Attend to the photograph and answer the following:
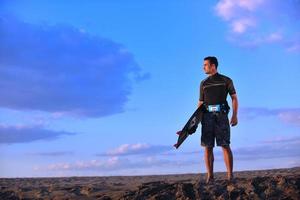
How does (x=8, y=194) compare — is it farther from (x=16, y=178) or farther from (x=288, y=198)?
(x=16, y=178)

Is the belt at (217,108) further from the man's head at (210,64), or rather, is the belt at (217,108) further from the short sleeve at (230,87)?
the man's head at (210,64)

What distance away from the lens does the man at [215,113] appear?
8.05 m

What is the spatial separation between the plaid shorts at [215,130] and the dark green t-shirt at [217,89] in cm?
25

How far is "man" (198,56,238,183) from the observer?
805 cm

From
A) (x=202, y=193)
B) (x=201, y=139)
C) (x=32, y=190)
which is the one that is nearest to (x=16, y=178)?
(x=32, y=190)

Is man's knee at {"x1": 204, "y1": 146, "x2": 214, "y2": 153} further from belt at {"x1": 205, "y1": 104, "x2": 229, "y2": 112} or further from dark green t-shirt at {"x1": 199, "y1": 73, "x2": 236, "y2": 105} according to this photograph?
dark green t-shirt at {"x1": 199, "y1": 73, "x2": 236, "y2": 105}

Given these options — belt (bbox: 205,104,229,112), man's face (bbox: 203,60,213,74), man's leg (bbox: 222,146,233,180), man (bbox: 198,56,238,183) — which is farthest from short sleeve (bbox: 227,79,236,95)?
man's leg (bbox: 222,146,233,180)

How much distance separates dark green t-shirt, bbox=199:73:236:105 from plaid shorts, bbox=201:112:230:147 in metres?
0.25

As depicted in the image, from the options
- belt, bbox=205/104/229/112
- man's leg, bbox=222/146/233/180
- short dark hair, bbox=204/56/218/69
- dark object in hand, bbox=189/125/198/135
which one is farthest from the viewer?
dark object in hand, bbox=189/125/198/135

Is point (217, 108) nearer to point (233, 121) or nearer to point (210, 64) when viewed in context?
point (233, 121)

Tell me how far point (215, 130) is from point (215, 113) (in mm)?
294

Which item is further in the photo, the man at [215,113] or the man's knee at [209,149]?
the man's knee at [209,149]

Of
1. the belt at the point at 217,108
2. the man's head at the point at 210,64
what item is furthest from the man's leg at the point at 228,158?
the man's head at the point at 210,64

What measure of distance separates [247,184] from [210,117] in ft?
5.36
